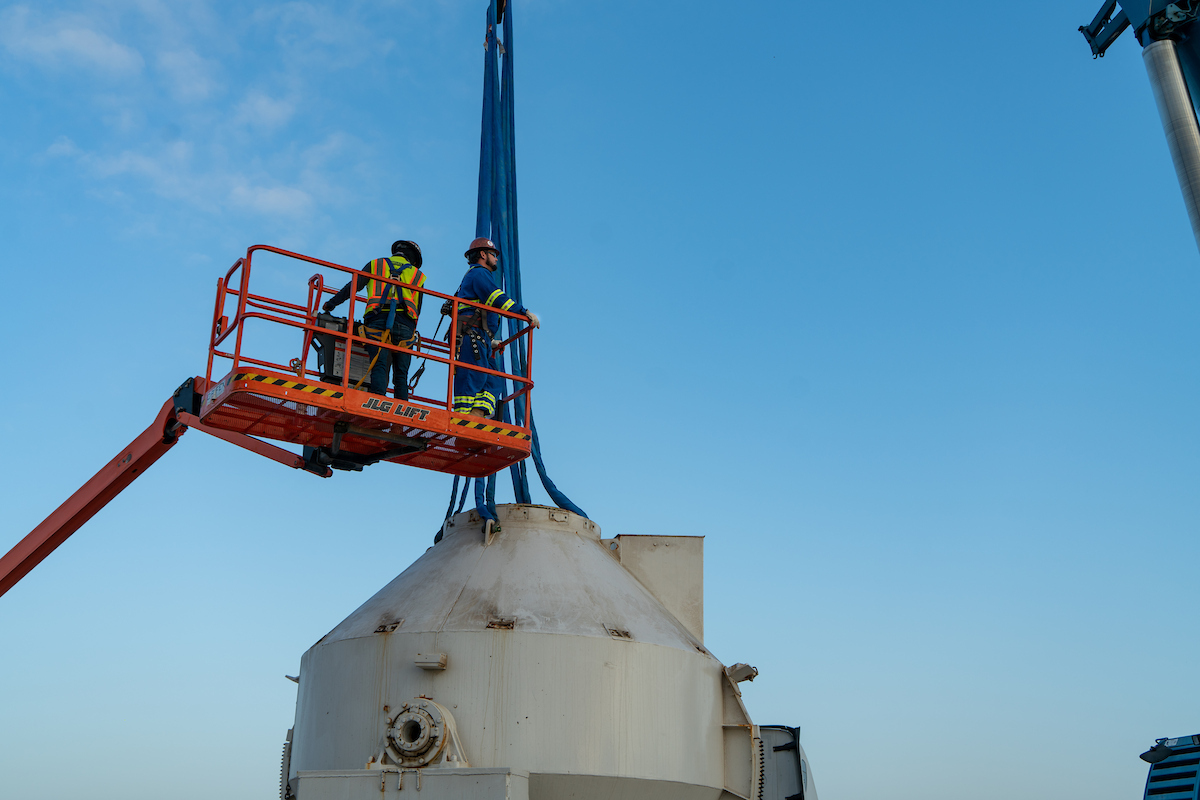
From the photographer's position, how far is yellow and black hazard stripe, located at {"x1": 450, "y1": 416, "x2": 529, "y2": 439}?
9.95 metres

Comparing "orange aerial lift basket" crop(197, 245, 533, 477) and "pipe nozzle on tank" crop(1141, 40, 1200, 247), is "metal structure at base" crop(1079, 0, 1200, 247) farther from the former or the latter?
"orange aerial lift basket" crop(197, 245, 533, 477)

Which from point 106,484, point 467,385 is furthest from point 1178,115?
point 106,484

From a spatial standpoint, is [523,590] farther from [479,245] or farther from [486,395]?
[479,245]

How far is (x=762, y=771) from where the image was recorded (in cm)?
1005

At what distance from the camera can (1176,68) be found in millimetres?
10797

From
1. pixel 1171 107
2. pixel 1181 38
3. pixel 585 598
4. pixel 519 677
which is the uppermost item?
pixel 1181 38

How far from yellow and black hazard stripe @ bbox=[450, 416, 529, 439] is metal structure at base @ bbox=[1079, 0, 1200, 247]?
7132mm

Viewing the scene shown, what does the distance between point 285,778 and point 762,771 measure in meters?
4.92

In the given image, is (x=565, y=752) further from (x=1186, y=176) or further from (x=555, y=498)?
(x=1186, y=176)

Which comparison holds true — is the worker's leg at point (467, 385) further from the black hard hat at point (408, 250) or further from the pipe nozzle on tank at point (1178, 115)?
the pipe nozzle on tank at point (1178, 115)

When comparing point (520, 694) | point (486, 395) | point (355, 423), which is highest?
point (486, 395)

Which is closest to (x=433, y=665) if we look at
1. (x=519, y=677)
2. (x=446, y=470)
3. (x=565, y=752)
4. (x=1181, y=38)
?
(x=519, y=677)

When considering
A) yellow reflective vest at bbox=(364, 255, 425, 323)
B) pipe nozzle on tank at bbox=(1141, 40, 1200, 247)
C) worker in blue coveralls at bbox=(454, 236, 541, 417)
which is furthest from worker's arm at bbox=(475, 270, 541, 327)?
pipe nozzle on tank at bbox=(1141, 40, 1200, 247)

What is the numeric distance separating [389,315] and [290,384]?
4.46ft
